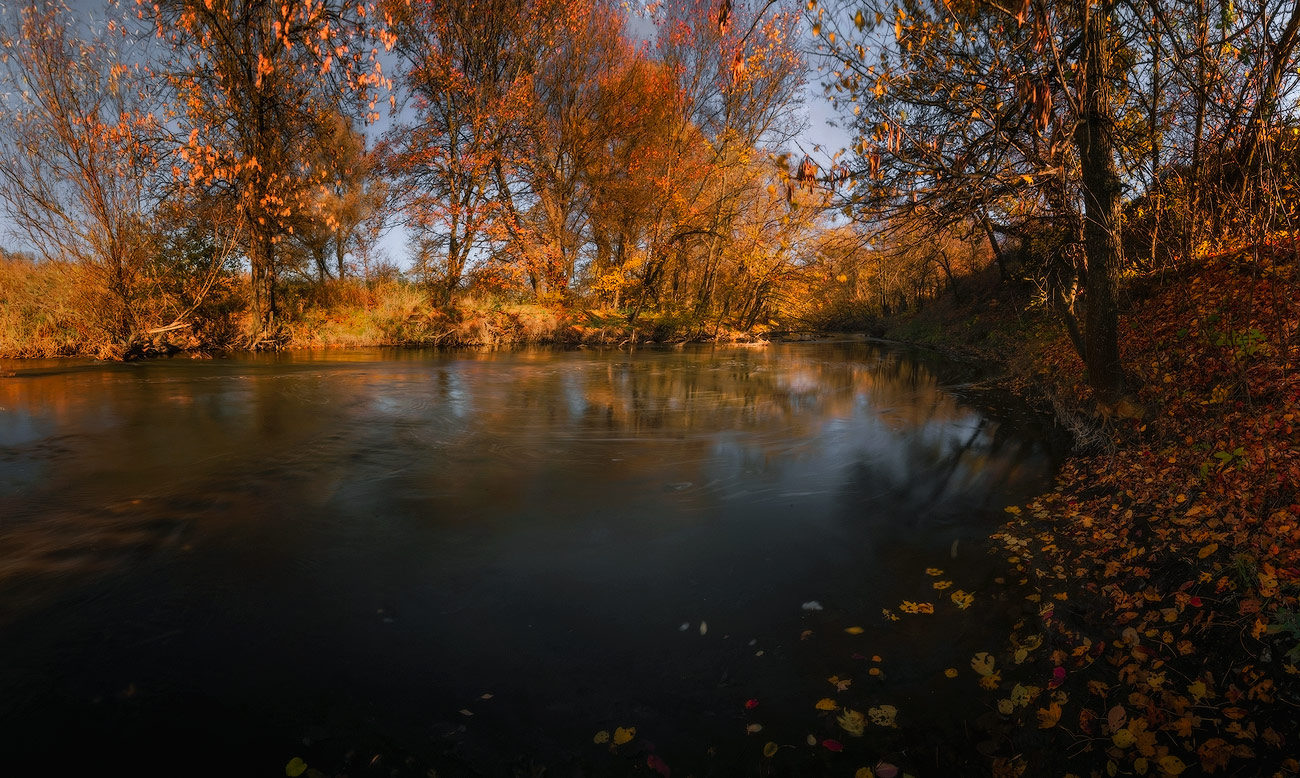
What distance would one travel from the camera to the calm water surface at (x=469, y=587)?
8.16 ft

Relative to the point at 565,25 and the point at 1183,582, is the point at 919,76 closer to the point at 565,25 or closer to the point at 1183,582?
the point at 1183,582

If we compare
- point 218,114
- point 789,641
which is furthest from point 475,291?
point 789,641

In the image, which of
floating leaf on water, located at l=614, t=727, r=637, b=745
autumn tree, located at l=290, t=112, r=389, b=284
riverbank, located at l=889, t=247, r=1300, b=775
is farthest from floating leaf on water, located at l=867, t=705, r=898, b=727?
autumn tree, located at l=290, t=112, r=389, b=284

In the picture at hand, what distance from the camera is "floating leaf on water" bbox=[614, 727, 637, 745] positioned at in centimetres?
245

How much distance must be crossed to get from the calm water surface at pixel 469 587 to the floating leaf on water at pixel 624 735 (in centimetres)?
4

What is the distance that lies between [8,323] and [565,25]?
17.9m

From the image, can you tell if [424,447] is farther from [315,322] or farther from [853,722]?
[315,322]

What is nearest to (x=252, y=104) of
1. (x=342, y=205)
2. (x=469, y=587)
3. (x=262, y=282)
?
(x=262, y=282)

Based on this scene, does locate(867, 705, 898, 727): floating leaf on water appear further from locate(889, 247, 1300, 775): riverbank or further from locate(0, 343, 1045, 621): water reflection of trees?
locate(0, 343, 1045, 621): water reflection of trees

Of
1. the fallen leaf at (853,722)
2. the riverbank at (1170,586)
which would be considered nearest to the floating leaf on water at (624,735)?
the fallen leaf at (853,722)

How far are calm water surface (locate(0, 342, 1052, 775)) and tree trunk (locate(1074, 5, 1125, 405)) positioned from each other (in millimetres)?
1194

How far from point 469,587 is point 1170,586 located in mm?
4156

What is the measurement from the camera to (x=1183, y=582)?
3.40 metres

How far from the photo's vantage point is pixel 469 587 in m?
3.71
